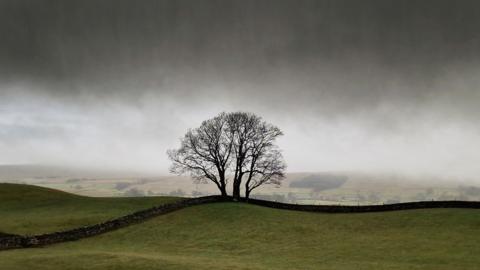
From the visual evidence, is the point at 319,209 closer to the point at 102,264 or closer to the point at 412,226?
the point at 412,226

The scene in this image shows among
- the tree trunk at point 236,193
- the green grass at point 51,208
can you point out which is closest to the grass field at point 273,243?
the green grass at point 51,208

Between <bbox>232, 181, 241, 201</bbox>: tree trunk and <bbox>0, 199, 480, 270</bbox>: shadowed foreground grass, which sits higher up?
<bbox>232, 181, 241, 201</bbox>: tree trunk

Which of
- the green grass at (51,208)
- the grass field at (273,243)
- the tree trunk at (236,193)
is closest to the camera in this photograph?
the grass field at (273,243)

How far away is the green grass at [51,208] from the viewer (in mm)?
48812

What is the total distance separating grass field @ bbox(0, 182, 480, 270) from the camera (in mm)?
30359

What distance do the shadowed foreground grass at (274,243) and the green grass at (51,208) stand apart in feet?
25.0

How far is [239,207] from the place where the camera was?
55594mm

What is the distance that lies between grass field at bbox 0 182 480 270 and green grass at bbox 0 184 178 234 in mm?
1781

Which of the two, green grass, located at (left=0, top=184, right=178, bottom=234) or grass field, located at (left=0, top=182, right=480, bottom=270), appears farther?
green grass, located at (left=0, top=184, right=178, bottom=234)

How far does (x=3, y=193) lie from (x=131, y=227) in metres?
36.2

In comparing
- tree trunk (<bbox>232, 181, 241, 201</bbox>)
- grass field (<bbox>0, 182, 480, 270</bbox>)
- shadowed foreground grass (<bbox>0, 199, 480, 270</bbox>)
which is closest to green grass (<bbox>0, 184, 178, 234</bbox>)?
grass field (<bbox>0, 182, 480, 270</bbox>)

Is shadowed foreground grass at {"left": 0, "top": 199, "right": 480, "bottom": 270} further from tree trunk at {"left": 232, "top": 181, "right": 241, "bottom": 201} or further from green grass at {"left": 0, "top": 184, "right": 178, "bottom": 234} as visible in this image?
tree trunk at {"left": 232, "top": 181, "right": 241, "bottom": 201}

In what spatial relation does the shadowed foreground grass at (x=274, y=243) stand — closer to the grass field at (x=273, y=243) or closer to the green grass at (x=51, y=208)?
the grass field at (x=273, y=243)

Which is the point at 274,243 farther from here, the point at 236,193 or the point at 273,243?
the point at 236,193
